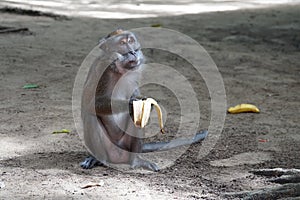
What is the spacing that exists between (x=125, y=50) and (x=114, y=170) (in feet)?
2.61

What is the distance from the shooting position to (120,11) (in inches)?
483

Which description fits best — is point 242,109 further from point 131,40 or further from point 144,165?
point 131,40

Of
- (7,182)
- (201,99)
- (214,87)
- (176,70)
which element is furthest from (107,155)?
(176,70)

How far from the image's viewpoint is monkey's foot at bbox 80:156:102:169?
421cm

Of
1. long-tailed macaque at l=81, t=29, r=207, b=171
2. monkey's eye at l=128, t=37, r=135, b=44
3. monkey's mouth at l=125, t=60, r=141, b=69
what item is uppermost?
monkey's eye at l=128, t=37, r=135, b=44

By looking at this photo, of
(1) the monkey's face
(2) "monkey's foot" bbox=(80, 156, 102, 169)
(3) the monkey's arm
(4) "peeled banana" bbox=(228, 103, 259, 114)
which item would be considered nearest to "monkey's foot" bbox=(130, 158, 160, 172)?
(2) "monkey's foot" bbox=(80, 156, 102, 169)

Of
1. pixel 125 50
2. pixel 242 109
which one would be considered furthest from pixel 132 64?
pixel 242 109

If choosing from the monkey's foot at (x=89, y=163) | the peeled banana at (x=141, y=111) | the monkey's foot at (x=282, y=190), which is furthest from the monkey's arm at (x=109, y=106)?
the monkey's foot at (x=282, y=190)

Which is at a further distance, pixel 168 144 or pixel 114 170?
pixel 168 144

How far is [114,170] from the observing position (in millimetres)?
4215

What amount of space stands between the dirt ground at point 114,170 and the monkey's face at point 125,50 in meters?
0.71

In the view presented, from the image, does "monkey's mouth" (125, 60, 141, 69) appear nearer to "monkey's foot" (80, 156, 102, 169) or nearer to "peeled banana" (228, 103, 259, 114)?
"monkey's foot" (80, 156, 102, 169)

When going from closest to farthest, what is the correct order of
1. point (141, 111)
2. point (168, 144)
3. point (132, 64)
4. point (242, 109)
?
point (141, 111) → point (132, 64) → point (168, 144) → point (242, 109)

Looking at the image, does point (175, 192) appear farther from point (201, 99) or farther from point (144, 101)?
point (201, 99)
